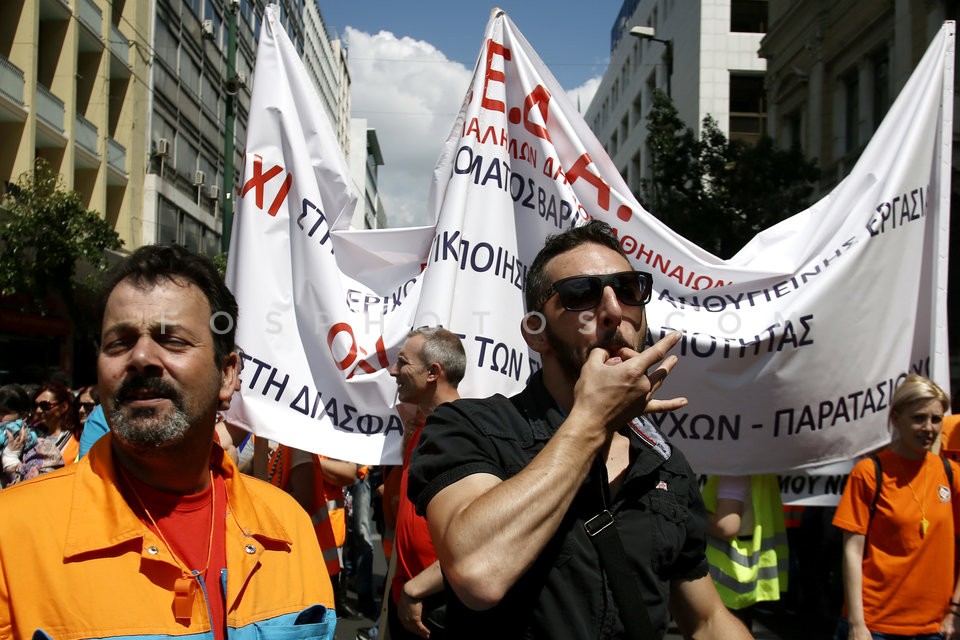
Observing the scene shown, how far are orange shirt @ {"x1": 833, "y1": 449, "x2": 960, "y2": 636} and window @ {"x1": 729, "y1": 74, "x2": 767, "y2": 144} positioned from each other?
3611 centimetres

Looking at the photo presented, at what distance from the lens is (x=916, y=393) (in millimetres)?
3869

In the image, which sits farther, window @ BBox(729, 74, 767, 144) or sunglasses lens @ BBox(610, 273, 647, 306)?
window @ BBox(729, 74, 767, 144)

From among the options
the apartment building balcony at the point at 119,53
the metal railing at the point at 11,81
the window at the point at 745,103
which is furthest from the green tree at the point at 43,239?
the window at the point at 745,103

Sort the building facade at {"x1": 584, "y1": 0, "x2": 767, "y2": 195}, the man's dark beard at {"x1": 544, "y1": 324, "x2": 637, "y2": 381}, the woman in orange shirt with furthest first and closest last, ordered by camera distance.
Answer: the building facade at {"x1": 584, "y1": 0, "x2": 767, "y2": 195} < the woman in orange shirt < the man's dark beard at {"x1": 544, "y1": 324, "x2": 637, "y2": 381}

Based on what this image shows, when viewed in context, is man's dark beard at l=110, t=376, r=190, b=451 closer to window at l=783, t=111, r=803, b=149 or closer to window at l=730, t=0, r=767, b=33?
window at l=783, t=111, r=803, b=149

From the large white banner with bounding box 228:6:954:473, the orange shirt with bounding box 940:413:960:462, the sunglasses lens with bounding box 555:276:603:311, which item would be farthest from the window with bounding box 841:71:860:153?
the sunglasses lens with bounding box 555:276:603:311

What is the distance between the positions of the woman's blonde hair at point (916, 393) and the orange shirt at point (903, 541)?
25 cm

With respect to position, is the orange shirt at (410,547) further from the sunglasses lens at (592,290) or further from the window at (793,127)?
the window at (793,127)

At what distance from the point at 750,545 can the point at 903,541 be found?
3.56 ft

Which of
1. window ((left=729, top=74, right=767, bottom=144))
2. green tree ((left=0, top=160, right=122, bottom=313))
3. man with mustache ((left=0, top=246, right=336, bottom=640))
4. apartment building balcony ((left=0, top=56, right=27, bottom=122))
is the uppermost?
window ((left=729, top=74, right=767, bottom=144))

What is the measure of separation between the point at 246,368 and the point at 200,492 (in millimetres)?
1766

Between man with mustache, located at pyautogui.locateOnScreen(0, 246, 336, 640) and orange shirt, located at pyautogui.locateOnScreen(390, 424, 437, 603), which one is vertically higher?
man with mustache, located at pyautogui.locateOnScreen(0, 246, 336, 640)

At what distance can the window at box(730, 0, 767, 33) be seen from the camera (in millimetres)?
38562

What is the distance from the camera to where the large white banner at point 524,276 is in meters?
3.89
